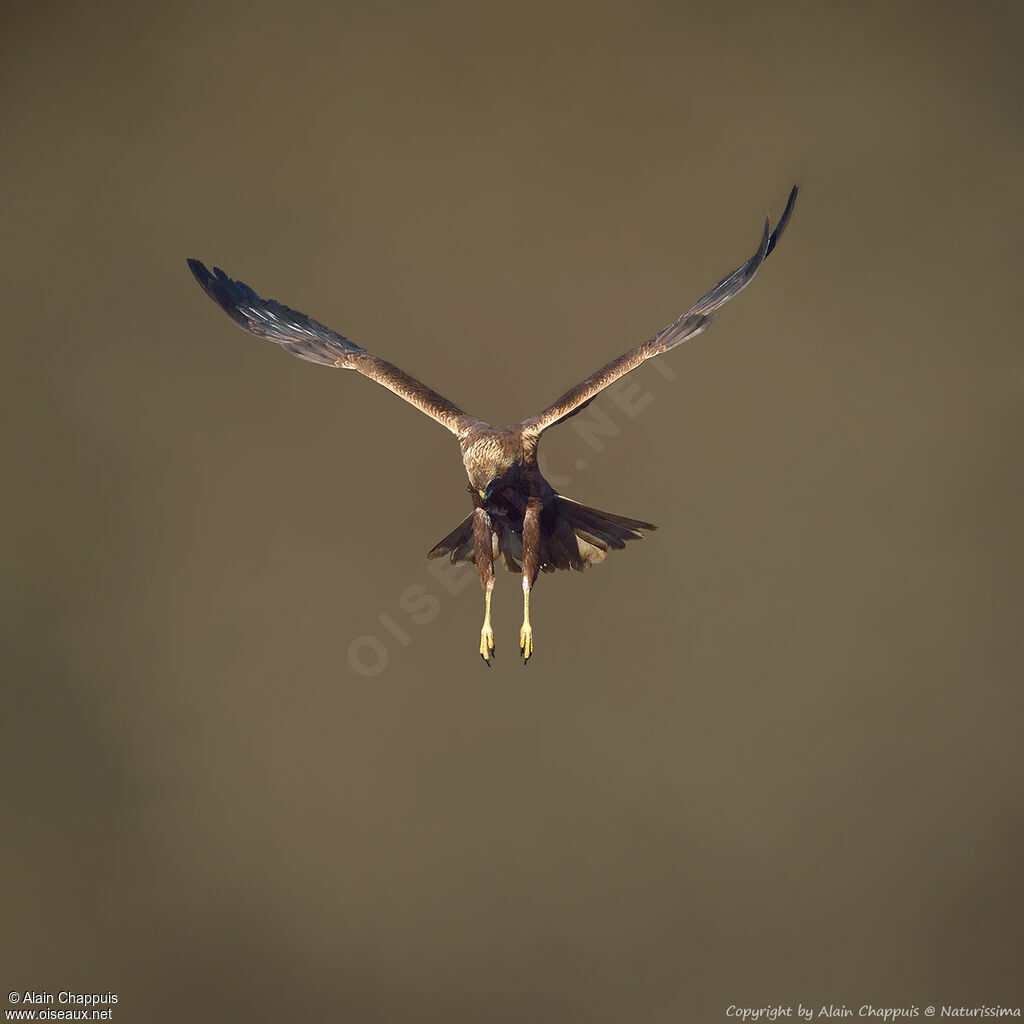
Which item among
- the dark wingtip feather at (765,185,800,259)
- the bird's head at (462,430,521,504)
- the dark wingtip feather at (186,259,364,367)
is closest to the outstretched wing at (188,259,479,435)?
the dark wingtip feather at (186,259,364,367)

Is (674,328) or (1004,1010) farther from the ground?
(674,328)

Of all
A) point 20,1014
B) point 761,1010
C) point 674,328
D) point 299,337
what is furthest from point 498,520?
point 20,1014

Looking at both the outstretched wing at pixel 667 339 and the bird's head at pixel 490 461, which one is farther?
the outstretched wing at pixel 667 339

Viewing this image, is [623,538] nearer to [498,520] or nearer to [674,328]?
[498,520]

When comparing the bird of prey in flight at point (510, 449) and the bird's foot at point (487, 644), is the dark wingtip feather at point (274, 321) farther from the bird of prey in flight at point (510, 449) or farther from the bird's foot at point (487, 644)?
the bird's foot at point (487, 644)

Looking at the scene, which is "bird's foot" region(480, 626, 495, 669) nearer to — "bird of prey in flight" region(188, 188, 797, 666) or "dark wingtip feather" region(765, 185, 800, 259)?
"bird of prey in flight" region(188, 188, 797, 666)

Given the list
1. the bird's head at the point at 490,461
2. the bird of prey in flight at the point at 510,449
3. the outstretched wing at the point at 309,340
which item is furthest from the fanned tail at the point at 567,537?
the outstretched wing at the point at 309,340

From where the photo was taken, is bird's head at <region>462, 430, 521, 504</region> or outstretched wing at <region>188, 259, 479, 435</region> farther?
outstretched wing at <region>188, 259, 479, 435</region>

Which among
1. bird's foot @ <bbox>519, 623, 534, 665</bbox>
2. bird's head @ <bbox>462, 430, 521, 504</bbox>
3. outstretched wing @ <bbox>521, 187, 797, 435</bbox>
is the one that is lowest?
bird's foot @ <bbox>519, 623, 534, 665</bbox>
